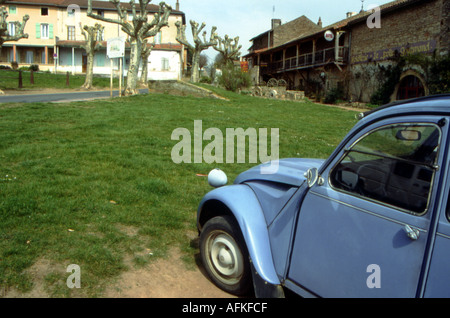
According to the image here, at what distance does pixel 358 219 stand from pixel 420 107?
0.72 m

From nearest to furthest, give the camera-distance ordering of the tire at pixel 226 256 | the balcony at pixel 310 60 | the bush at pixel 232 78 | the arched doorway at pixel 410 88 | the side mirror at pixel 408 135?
the side mirror at pixel 408 135 → the tire at pixel 226 256 → the arched doorway at pixel 410 88 → the bush at pixel 232 78 → the balcony at pixel 310 60

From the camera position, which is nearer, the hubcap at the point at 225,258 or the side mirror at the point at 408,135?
the side mirror at the point at 408,135

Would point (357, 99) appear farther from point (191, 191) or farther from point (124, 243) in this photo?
point (124, 243)

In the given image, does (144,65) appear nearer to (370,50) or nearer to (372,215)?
(370,50)

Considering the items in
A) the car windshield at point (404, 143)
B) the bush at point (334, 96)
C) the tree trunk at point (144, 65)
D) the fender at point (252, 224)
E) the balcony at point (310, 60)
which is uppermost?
the balcony at point (310, 60)

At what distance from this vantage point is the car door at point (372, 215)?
6.66ft

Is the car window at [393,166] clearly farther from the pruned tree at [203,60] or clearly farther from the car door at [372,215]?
the pruned tree at [203,60]

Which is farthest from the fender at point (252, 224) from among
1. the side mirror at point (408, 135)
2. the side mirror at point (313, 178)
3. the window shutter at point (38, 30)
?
the window shutter at point (38, 30)

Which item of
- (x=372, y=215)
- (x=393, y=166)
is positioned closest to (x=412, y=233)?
(x=372, y=215)

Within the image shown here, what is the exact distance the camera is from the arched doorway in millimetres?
24106

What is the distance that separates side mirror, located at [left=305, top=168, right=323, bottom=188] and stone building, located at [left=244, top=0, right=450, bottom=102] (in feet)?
77.4

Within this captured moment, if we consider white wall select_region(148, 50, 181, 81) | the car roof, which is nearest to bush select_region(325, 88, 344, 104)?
white wall select_region(148, 50, 181, 81)

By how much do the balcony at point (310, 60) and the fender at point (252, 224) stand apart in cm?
3203

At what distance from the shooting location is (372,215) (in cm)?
224
